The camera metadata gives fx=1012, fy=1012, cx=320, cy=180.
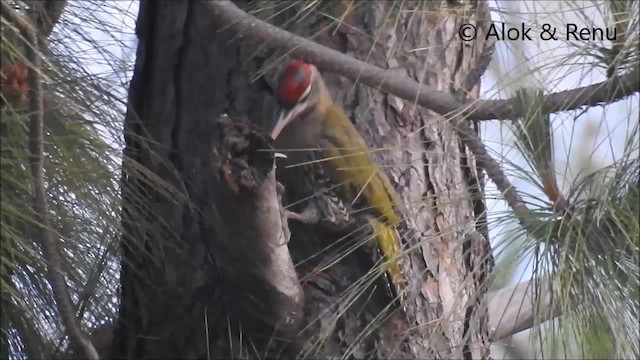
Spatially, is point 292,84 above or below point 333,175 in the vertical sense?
above

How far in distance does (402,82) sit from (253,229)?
247 mm

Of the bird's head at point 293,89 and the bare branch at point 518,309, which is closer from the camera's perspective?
the bare branch at point 518,309

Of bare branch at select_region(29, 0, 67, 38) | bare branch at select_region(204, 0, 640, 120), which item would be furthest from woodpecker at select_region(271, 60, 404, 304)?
bare branch at select_region(29, 0, 67, 38)

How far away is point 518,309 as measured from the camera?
1.34 meters

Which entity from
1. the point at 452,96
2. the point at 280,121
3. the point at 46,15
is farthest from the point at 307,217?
the point at 46,15

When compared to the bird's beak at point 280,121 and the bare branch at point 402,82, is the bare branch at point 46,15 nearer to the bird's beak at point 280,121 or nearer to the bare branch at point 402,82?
the bare branch at point 402,82

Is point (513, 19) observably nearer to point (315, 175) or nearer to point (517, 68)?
point (517, 68)

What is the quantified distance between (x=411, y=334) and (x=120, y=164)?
43 cm

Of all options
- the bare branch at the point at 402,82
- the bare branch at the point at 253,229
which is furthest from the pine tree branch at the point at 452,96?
the bare branch at the point at 253,229

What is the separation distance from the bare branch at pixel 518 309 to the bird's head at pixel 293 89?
0.37 metres

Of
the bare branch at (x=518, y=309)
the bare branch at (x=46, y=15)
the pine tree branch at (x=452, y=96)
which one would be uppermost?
the bare branch at (x=46, y=15)

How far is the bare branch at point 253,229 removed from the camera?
101cm

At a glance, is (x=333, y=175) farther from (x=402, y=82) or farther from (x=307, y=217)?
(x=402, y=82)

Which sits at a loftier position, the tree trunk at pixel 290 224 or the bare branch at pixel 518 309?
the tree trunk at pixel 290 224
